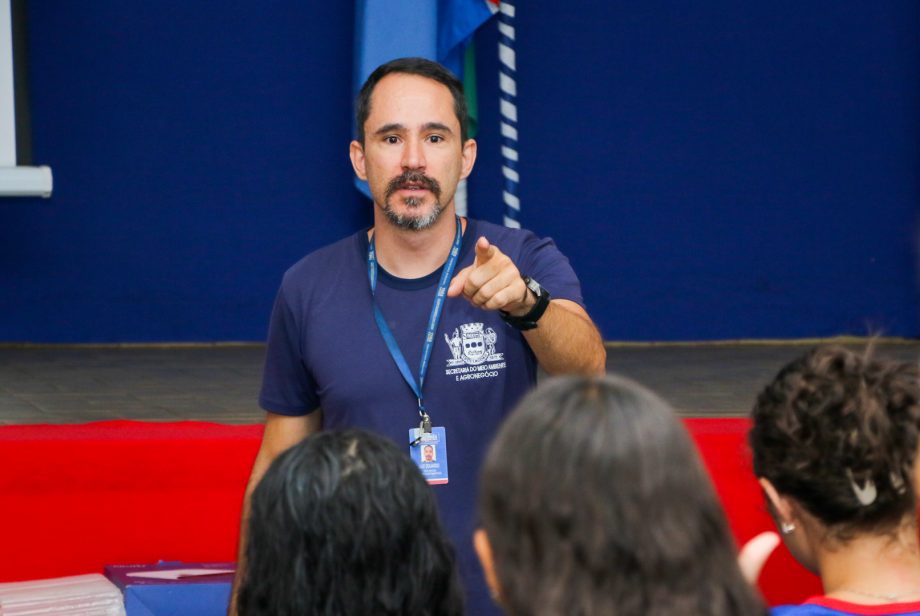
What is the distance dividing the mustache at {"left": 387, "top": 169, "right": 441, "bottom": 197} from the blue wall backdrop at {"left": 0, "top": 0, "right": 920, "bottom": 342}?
13.1ft

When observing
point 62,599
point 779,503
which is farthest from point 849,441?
point 62,599

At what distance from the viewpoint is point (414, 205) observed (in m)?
1.99

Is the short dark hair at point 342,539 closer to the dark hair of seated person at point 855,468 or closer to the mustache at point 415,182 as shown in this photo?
the dark hair of seated person at point 855,468

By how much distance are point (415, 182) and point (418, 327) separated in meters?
0.23

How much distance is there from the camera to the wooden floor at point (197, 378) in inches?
175

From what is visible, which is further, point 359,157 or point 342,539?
point 359,157

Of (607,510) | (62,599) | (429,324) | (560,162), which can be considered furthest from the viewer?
(560,162)

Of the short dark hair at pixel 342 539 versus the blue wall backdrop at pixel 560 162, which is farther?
the blue wall backdrop at pixel 560 162

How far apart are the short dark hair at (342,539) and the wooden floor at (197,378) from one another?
2.97 meters

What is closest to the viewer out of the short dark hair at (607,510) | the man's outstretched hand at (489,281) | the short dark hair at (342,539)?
the short dark hair at (607,510)

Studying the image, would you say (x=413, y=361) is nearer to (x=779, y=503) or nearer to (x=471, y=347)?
(x=471, y=347)

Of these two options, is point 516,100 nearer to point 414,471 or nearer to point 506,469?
point 414,471

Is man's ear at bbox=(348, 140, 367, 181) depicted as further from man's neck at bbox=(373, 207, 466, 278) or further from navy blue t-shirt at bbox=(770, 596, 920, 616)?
navy blue t-shirt at bbox=(770, 596, 920, 616)

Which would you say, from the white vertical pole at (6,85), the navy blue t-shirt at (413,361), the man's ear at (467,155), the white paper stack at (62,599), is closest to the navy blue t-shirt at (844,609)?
the navy blue t-shirt at (413,361)
